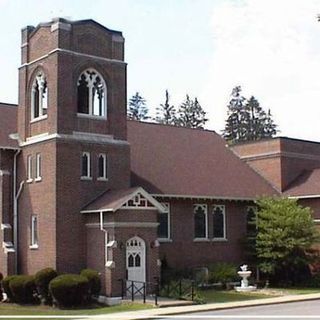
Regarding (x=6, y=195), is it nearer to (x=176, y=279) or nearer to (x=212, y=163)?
(x=176, y=279)

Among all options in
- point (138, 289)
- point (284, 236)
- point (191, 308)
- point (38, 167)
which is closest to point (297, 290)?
point (284, 236)

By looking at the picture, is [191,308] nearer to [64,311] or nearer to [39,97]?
[64,311]

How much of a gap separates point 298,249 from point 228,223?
15.1 feet

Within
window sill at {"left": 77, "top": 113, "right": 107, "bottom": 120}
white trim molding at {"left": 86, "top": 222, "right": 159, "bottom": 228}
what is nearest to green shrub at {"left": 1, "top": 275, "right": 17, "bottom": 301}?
white trim molding at {"left": 86, "top": 222, "right": 159, "bottom": 228}

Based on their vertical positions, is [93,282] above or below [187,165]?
below

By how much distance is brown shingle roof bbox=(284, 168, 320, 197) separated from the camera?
46.3 metres

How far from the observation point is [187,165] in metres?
44.8

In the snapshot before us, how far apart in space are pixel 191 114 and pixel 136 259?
82.3 meters

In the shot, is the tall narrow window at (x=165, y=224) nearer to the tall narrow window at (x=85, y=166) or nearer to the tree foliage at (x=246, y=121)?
the tall narrow window at (x=85, y=166)

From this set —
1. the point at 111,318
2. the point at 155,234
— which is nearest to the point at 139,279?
the point at 155,234

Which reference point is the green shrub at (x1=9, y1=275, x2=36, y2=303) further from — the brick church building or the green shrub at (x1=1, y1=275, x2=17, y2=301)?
the brick church building

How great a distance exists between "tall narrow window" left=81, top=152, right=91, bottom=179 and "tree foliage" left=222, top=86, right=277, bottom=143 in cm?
7884

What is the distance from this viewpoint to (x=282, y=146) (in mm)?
Answer: 49469

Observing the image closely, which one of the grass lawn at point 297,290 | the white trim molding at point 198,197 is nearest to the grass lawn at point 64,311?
the white trim molding at point 198,197
